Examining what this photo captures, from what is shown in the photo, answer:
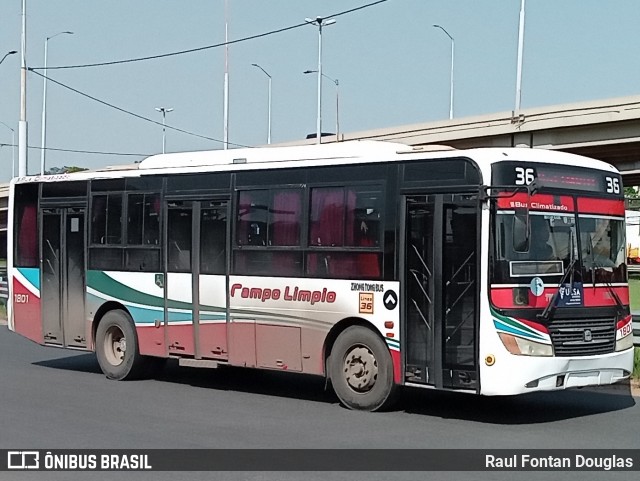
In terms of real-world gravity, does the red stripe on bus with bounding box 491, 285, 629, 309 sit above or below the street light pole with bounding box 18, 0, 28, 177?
below

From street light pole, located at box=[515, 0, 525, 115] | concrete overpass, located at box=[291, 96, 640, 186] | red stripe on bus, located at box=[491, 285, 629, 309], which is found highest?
street light pole, located at box=[515, 0, 525, 115]

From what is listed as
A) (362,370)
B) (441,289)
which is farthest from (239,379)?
(441,289)

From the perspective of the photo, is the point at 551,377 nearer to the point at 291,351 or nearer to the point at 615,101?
the point at 291,351

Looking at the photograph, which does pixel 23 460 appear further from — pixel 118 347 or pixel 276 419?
pixel 118 347

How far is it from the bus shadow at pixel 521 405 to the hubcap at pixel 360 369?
0.64 meters

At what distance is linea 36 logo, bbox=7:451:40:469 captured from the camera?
30.9ft

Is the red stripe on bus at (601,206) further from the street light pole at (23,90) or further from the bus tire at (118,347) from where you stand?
the street light pole at (23,90)

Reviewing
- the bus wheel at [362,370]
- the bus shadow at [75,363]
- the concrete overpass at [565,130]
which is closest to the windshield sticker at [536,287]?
the bus wheel at [362,370]

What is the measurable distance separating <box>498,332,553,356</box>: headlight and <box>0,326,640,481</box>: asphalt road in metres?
0.81

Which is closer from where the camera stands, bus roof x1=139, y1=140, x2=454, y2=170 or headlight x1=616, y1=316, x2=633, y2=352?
headlight x1=616, y1=316, x2=633, y2=352

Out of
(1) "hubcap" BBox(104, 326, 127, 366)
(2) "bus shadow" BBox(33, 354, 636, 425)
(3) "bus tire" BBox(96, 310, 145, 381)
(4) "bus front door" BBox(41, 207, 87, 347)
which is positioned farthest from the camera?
(4) "bus front door" BBox(41, 207, 87, 347)

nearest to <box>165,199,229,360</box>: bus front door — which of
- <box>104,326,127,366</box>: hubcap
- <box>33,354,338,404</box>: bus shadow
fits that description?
<box>33,354,338,404</box>: bus shadow

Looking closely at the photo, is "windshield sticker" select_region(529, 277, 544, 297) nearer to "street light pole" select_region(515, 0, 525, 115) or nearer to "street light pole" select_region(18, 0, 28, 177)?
"street light pole" select_region(18, 0, 28, 177)

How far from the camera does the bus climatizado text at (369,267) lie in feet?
38.4
